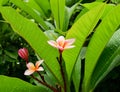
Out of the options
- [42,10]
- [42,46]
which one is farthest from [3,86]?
[42,10]

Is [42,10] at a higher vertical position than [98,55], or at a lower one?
lower

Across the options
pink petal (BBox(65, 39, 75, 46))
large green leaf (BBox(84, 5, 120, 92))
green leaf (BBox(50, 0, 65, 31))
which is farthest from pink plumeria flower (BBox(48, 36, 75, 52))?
green leaf (BBox(50, 0, 65, 31))

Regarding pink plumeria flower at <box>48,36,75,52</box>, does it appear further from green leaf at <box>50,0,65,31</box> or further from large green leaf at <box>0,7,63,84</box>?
green leaf at <box>50,0,65,31</box>

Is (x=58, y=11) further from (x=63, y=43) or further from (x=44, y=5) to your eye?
(x=63, y=43)

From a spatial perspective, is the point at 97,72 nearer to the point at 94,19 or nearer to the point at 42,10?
the point at 94,19

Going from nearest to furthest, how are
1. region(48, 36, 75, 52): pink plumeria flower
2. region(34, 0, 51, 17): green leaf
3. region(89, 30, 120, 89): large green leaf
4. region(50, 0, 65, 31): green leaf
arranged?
region(48, 36, 75, 52): pink plumeria flower < region(89, 30, 120, 89): large green leaf < region(50, 0, 65, 31): green leaf < region(34, 0, 51, 17): green leaf

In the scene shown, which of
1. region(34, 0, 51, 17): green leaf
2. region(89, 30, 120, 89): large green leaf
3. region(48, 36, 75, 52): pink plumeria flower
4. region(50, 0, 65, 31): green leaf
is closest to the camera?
region(48, 36, 75, 52): pink plumeria flower

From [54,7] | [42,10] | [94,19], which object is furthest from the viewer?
[42,10]
